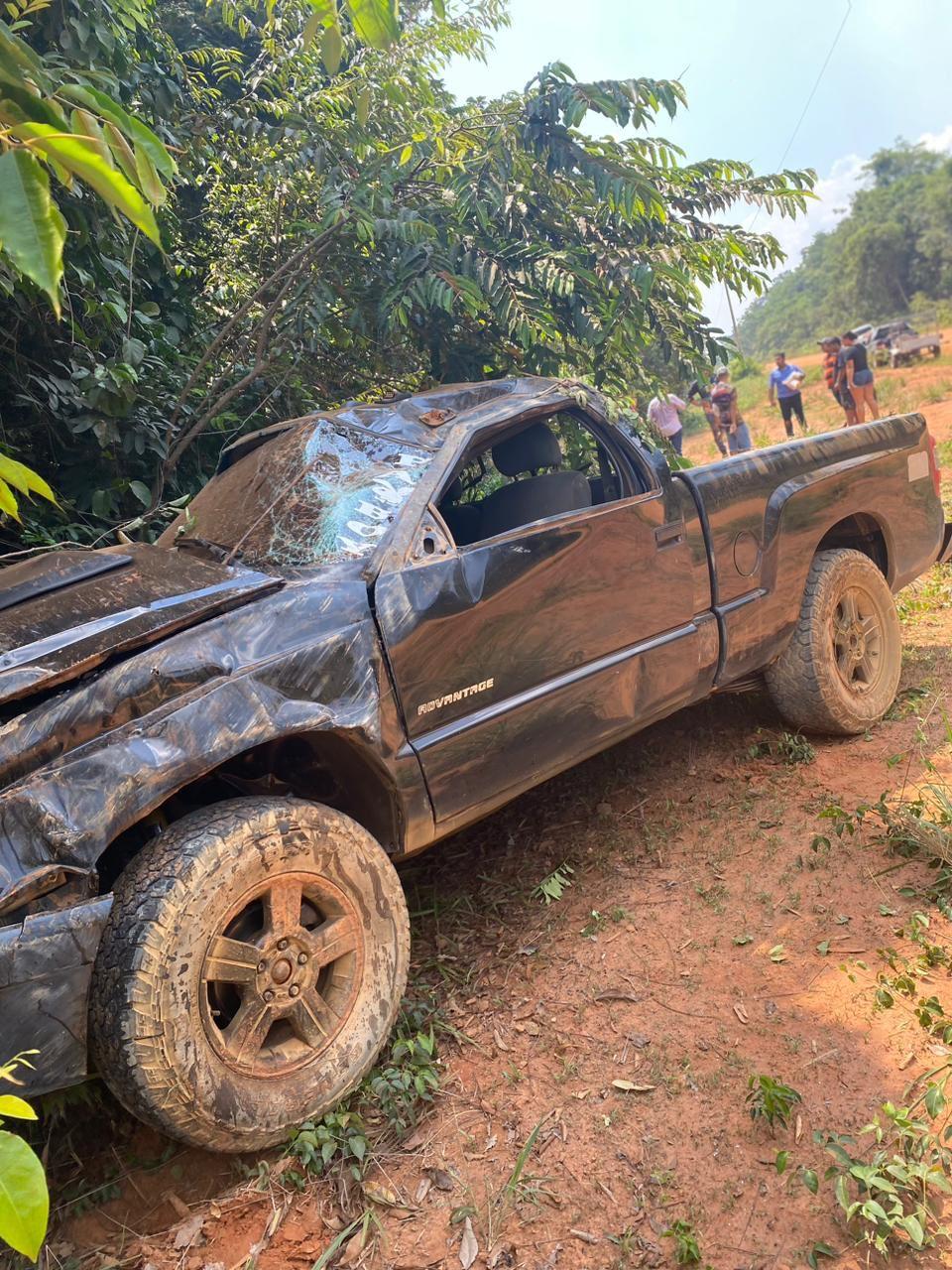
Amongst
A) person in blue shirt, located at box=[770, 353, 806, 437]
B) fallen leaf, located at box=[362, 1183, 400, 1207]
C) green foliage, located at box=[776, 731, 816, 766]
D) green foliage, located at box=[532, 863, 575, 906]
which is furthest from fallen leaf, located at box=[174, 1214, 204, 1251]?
person in blue shirt, located at box=[770, 353, 806, 437]

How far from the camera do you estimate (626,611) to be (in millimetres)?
3275

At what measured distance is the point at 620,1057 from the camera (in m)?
2.47

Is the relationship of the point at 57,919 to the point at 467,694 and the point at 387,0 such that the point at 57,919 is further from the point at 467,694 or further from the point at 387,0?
the point at 387,0

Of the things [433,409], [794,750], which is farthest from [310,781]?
[794,750]

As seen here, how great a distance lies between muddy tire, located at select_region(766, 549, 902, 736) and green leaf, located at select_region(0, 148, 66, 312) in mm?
3468

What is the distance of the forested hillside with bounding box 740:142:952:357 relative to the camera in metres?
40.9

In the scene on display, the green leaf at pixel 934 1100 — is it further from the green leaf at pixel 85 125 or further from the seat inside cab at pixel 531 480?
the green leaf at pixel 85 125

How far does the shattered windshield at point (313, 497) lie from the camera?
2.88m

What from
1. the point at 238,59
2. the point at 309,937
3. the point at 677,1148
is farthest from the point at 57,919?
the point at 238,59

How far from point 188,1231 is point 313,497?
2.04 metres

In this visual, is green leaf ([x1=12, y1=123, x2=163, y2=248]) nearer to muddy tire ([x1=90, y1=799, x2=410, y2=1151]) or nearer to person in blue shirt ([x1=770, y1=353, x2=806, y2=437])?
muddy tire ([x1=90, y1=799, x2=410, y2=1151])

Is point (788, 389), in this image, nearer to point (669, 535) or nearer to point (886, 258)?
point (669, 535)

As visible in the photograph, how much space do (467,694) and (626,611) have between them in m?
0.79

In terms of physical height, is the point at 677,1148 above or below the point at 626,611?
below
